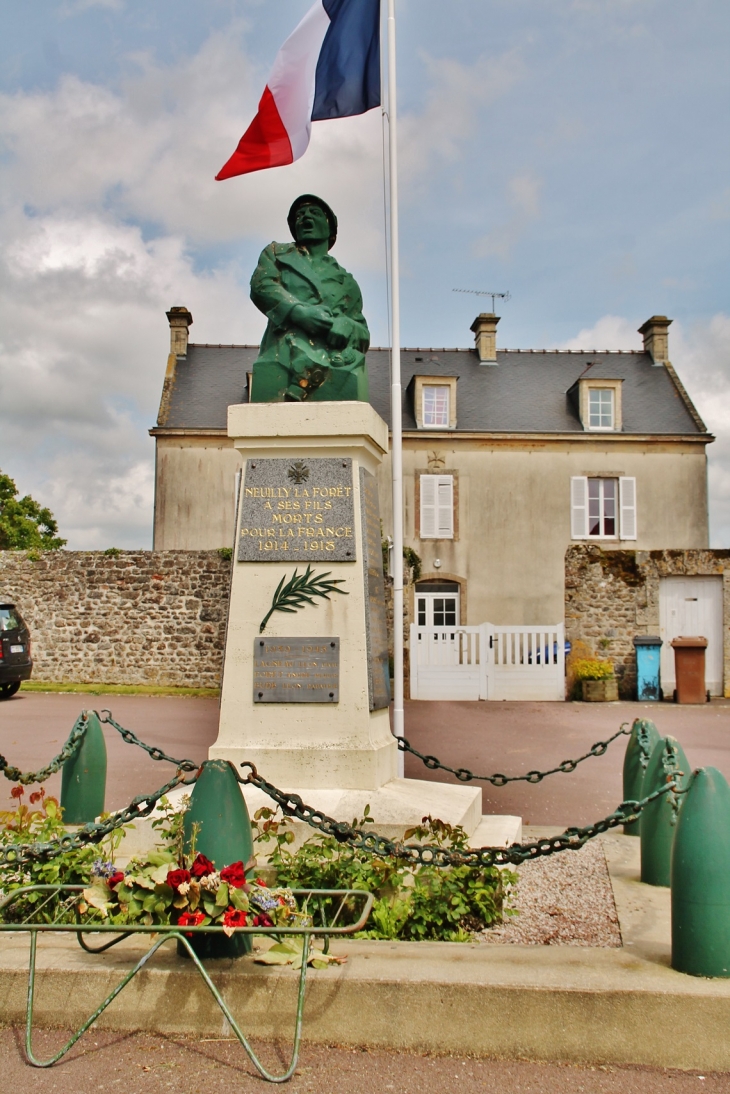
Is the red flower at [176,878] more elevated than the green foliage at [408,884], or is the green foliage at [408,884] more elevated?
the red flower at [176,878]

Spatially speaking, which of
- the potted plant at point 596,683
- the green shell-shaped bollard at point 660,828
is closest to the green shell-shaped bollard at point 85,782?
the green shell-shaped bollard at point 660,828

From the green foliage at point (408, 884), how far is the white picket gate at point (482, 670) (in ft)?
41.5

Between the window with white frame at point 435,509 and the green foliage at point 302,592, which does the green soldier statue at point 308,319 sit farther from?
the window with white frame at point 435,509

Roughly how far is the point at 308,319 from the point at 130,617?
1563 cm

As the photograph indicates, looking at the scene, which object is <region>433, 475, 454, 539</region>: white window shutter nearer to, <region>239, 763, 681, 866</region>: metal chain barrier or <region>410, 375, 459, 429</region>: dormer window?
<region>410, 375, 459, 429</region>: dormer window

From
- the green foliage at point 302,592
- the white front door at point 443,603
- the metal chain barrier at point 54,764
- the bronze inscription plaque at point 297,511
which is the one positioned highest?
the white front door at point 443,603

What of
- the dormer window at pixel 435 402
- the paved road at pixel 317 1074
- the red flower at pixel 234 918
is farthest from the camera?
the dormer window at pixel 435 402

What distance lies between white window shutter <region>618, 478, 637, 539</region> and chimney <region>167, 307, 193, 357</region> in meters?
13.1

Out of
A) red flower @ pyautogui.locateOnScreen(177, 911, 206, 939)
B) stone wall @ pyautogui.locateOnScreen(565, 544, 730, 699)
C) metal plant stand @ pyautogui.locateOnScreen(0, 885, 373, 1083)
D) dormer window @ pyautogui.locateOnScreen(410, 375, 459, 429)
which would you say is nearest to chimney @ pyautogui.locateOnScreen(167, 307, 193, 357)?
dormer window @ pyautogui.locateOnScreen(410, 375, 459, 429)

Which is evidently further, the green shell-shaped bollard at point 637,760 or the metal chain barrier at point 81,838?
the green shell-shaped bollard at point 637,760

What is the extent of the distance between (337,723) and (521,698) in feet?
40.4

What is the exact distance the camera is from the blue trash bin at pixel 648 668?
17516 millimetres

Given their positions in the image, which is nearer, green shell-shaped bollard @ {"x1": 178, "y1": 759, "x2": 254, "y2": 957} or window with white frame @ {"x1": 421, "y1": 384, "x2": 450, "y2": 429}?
green shell-shaped bollard @ {"x1": 178, "y1": 759, "x2": 254, "y2": 957}

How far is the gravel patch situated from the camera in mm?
4062
